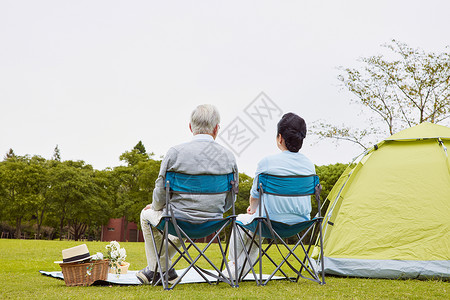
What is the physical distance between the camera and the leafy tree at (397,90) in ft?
51.7

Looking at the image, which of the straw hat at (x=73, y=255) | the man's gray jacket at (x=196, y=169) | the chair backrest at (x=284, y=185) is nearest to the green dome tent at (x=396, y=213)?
the chair backrest at (x=284, y=185)

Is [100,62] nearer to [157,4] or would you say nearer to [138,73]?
[138,73]

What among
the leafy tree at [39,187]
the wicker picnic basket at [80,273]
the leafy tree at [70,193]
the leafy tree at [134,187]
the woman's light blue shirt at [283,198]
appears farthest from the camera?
the leafy tree at [134,187]

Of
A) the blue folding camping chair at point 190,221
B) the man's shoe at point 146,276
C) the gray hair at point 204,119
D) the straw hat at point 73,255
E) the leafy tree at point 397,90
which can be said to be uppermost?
the leafy tree at point 397,90

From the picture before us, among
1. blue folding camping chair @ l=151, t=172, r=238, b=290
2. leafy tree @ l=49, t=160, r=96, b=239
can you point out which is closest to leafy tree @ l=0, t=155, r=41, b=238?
leafy tree @ l=49, t=160, r=96, b=239

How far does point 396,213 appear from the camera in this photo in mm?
4730

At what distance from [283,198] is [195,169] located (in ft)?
2.87

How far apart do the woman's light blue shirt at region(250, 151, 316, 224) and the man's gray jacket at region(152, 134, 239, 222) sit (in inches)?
12.9

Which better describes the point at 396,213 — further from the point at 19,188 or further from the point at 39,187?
the point at 19,188

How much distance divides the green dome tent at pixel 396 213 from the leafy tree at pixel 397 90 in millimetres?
11833

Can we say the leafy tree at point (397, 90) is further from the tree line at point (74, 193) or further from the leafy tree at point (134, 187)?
the leafy tree at point (134, 187)

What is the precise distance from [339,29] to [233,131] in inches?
238

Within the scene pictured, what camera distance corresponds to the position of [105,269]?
370 cm

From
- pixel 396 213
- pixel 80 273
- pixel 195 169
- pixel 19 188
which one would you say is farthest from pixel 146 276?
pixel 19 188
